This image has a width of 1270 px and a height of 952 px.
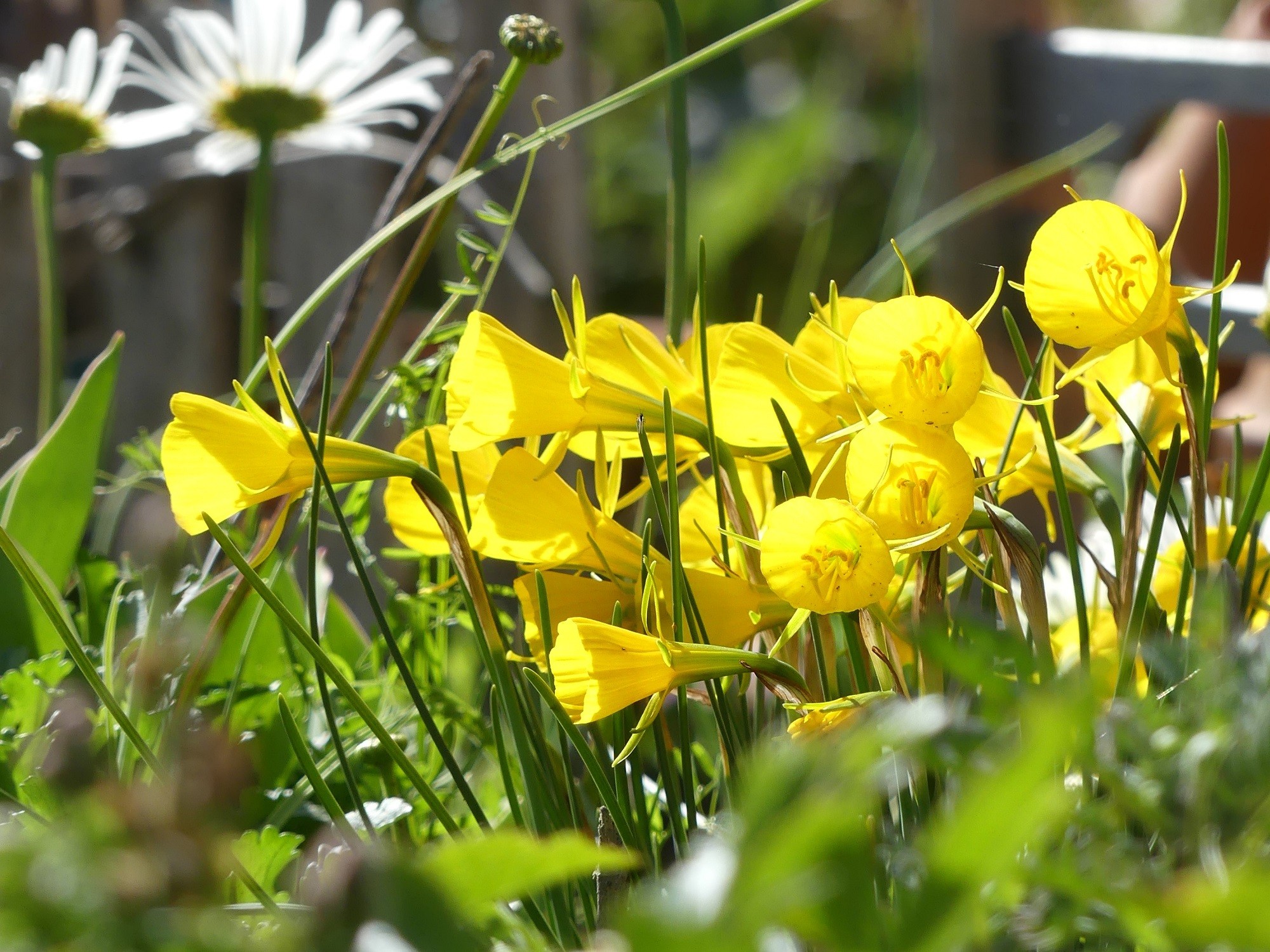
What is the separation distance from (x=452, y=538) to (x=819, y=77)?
3.58 meters

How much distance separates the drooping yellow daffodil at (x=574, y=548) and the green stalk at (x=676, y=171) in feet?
0.21

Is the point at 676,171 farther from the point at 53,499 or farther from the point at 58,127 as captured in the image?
the point at 58,127

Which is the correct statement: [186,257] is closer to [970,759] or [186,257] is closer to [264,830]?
[264,830]

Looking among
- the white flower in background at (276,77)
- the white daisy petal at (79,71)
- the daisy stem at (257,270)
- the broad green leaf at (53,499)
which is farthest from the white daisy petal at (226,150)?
the broad green leaf at (53,499)

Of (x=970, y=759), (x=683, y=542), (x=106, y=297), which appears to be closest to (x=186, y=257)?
(x=106, y=297)

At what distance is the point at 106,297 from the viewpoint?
1488 millimetres

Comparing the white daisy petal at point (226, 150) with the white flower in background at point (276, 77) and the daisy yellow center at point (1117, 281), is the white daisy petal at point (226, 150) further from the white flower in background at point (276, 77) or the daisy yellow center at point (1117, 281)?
the daisy yellow center at point (1117, 281)

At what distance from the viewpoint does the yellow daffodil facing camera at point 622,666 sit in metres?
0.20

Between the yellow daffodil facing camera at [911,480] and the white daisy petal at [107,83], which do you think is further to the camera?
the white daisy petal at [107,83]

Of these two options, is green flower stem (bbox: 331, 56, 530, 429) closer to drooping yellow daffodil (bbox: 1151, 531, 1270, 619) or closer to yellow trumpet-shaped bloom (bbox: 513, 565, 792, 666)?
yellow trumpet-shaped bloom (bbox: 513, 565, 792, 666)

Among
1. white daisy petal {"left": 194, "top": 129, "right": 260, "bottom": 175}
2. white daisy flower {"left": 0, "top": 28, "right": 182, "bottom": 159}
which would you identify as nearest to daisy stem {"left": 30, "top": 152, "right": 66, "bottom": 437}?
white daisy flower {"left": 0, "top": 28, "right": 182, "bottom": 159}

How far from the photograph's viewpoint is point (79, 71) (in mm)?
576

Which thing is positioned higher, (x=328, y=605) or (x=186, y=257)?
(x=186, y=257)

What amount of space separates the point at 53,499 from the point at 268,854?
19cm
